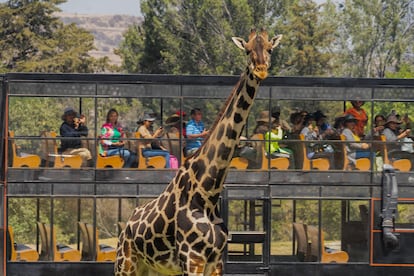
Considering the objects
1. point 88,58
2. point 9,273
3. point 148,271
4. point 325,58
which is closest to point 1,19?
point 88,58

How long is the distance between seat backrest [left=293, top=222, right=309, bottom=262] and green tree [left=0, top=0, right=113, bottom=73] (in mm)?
38442

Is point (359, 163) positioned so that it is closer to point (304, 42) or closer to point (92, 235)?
point (92, 235)

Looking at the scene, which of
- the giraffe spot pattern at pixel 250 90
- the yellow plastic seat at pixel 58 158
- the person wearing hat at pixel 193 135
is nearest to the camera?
the giraffe spot pattern at pixel 250 90

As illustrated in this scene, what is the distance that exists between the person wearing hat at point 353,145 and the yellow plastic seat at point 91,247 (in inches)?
166

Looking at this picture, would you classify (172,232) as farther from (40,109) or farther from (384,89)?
(40,109)

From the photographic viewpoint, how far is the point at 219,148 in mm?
17297

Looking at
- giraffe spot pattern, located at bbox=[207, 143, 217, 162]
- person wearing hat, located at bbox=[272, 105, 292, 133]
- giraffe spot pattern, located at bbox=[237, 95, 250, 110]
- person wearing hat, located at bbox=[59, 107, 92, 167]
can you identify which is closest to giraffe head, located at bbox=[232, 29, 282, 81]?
giraffe spot pattern, located at bbox=[237, 95, 250, 110]

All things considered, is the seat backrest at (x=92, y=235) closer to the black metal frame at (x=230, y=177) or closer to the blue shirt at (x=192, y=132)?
the black metal frame at (x=230, y=177)

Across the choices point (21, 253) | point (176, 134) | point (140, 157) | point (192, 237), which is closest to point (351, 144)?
point (176, 134)

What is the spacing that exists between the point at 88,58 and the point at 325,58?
14212mm

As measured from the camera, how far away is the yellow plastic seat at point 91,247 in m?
23.0

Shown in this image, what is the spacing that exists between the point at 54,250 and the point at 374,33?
46.1 meters

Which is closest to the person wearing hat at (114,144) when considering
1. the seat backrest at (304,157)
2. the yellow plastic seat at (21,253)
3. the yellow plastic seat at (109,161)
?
the yellow plastic seat at (109,161)

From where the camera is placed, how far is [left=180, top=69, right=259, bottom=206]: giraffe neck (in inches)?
672
